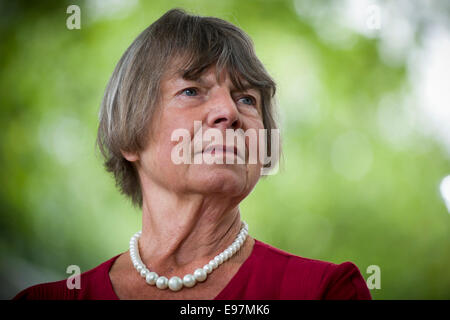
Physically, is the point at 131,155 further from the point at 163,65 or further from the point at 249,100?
the point at 249,100

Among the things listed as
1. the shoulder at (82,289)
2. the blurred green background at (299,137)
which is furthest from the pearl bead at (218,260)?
the blurred green background at (299,137)

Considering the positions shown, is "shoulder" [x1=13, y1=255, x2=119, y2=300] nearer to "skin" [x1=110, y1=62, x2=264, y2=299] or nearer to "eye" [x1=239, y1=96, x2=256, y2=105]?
"skin" [x1=110, y1=62, x2=264, y2=299]

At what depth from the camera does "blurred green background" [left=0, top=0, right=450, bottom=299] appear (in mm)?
1938

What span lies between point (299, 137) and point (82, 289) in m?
1.34

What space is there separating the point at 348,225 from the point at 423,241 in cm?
34

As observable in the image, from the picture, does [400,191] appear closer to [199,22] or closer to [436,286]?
[436,286]

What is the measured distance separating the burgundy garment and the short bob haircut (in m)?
0.45

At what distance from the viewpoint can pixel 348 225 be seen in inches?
83.6

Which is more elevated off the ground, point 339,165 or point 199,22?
point 199,22

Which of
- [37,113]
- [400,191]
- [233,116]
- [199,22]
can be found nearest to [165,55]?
[199,22]

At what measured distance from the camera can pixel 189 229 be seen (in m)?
1.22

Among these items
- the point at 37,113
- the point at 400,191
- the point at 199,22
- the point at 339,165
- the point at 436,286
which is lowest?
the point at 436,286

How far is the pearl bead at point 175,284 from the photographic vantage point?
1.14m
